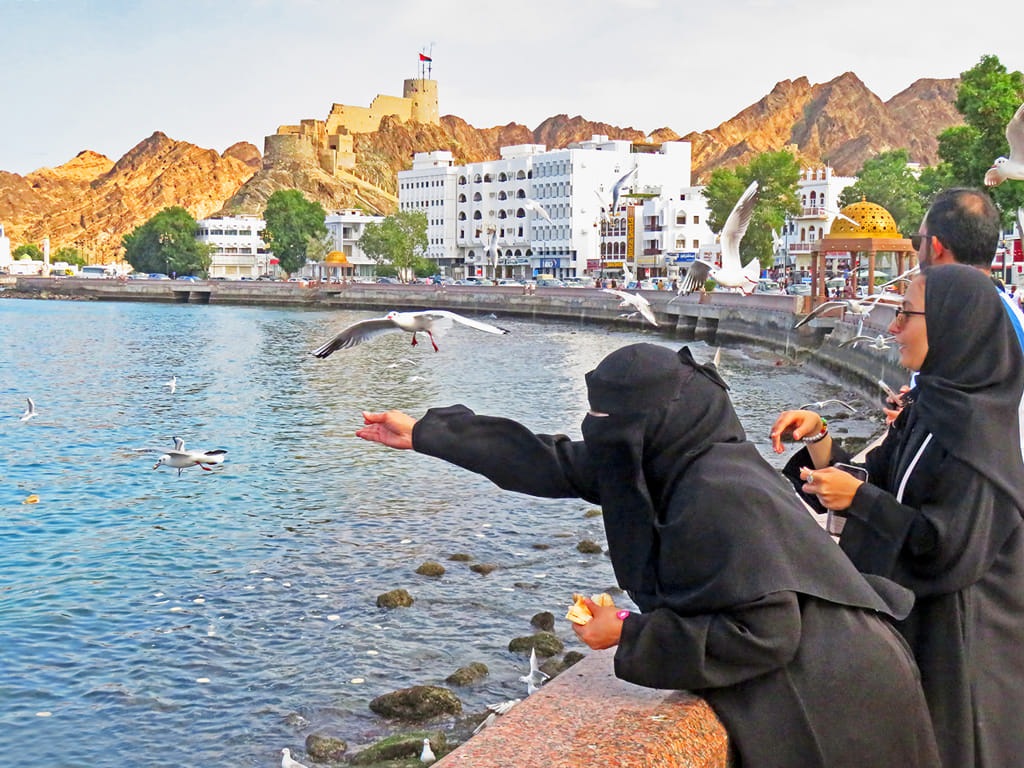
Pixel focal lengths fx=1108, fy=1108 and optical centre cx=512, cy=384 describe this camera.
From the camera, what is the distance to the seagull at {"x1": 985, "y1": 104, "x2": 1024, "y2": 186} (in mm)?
7863

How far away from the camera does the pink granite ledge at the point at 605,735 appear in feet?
7.54

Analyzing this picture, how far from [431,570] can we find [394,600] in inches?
39.9

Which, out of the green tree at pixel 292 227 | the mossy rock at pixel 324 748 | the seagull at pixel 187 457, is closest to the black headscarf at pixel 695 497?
the mossy rock at pixel 324 748

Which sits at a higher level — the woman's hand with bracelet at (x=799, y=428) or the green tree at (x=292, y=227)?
the green tree at (x=292, y=227)

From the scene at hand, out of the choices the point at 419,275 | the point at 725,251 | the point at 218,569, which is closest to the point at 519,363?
the point at 725,251

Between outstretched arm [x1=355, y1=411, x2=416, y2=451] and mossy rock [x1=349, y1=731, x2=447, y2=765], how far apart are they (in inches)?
158

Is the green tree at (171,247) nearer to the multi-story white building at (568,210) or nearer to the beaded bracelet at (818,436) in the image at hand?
the multi-story white building at (568,210)

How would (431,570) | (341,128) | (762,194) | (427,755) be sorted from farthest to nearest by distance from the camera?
(341,128) → (762,194) → (431,570) → (427,755)

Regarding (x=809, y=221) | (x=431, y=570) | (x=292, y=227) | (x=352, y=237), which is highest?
(x=292, y=227)

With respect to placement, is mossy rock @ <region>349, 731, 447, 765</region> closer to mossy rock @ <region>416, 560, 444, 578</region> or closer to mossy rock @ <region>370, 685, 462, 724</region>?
mossy rock @ <region>370, 685, 462, 724</region>

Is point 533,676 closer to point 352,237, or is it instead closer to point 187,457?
point 187,457

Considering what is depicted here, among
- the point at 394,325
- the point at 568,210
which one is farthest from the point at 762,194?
the point at 394,325

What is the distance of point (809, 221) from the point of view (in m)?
83.5

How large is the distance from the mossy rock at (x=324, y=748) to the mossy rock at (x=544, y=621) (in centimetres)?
240
